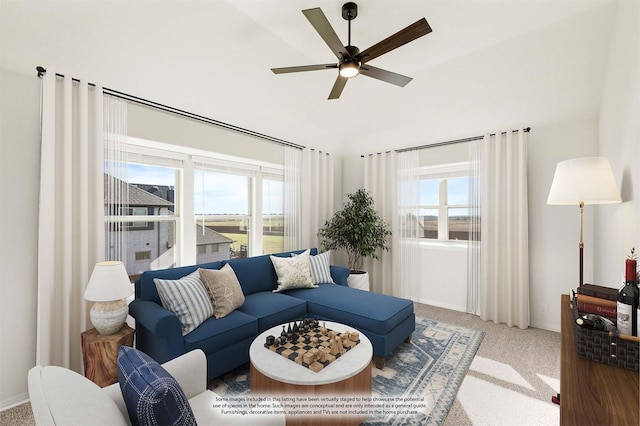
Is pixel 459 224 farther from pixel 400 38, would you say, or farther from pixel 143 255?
pixel 143 255

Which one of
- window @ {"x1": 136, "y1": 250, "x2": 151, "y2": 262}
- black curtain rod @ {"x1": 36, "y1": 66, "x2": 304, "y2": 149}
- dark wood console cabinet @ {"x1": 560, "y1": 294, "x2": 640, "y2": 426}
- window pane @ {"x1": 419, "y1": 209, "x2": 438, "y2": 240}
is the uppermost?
black curtain rod @ {"x1": 36, "y1": 66, "x2": 304, "y2": 149}

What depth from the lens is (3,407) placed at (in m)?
1.97

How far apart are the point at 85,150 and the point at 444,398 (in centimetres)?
326

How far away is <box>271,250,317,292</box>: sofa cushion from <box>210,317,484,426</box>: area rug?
0.97 m

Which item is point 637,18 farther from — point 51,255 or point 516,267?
point 51,255

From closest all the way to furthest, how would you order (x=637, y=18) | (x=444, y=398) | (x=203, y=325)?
1. (x=637, y=18)
2. (x=444, y=398)
3. (x=203, y=325)

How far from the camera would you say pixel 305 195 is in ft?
14.1

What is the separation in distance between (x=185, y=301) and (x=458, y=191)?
3625 millimetres

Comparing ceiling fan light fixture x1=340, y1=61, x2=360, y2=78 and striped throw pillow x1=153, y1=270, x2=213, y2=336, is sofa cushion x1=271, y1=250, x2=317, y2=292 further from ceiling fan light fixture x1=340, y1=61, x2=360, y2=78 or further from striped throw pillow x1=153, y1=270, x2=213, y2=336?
ceiling fan light fixture x1=340, y1=61, x2=360, y2=78

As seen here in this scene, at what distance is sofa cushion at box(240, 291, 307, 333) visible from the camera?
99.9 inches

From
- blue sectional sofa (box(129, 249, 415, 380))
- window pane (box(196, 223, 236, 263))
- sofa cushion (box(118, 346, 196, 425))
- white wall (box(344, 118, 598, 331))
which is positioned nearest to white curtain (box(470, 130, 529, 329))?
white wall (box(344, 118, 598, 331))

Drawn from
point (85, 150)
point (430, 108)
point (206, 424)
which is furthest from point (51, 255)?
point (430, 108)

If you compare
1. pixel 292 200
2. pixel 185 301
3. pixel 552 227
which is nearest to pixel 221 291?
pixel 185 301

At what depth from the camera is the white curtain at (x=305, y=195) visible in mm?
4145
